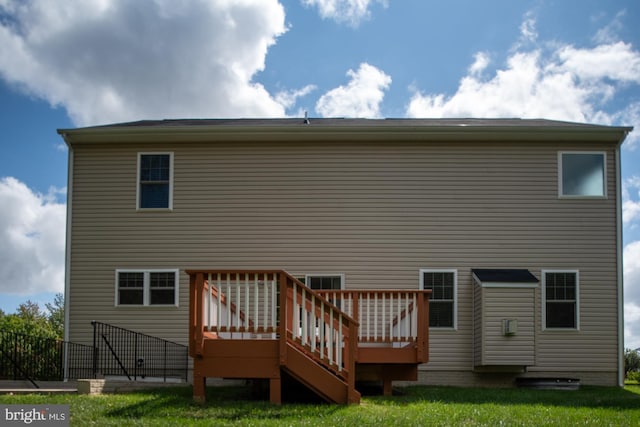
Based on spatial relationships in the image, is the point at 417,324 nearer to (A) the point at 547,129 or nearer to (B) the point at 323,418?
(B) the point at 323,418

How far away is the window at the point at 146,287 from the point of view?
15.0m

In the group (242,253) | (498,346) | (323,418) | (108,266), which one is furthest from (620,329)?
(108,266)

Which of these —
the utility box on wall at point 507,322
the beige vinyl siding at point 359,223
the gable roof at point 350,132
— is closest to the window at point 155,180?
the beige vinyl siding at point 359,223

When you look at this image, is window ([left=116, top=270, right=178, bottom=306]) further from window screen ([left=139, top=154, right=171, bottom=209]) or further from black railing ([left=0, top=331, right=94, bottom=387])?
window screen ([left=139, top=154, right=171, bottom=209])

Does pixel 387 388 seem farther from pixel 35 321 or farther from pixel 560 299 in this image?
pixel 35 321

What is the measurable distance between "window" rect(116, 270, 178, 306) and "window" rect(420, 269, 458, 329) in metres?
5.20

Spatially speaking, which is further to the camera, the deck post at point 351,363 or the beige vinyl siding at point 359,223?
the beige vinyl siding at point 359,223

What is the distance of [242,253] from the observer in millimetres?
14992

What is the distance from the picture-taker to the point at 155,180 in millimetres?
15344

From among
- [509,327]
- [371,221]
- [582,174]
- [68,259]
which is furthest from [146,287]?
[582,174]

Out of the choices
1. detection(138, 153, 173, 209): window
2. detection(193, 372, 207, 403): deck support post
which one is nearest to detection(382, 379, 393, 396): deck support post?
detection(193, 372, 207, 403): deck support post

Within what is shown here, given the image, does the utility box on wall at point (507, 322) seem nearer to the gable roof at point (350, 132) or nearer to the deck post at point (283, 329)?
the gable roof at point (350, 132)

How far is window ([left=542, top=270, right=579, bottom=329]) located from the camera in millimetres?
14828

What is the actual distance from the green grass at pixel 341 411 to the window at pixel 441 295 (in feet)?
13.3
